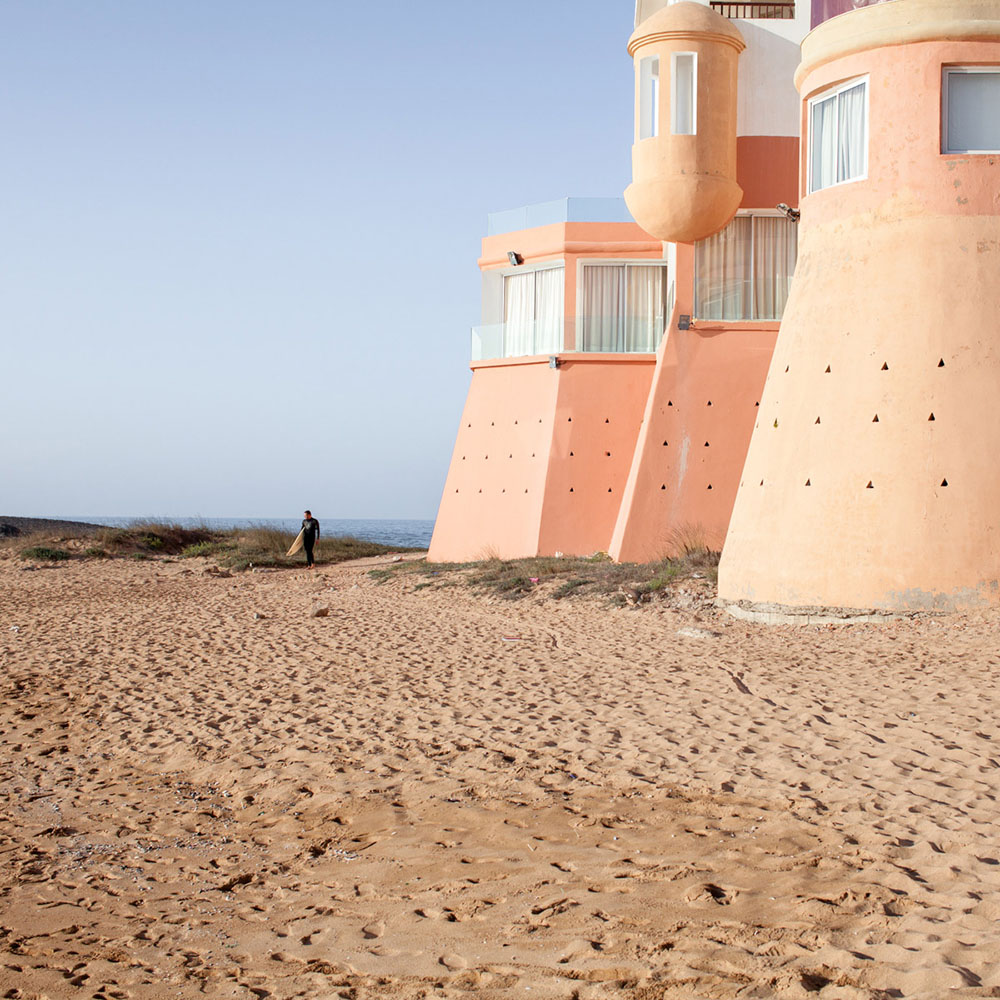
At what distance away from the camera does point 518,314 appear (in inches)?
962

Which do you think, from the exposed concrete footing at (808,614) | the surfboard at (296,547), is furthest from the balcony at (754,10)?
the surfboard at (296,547)

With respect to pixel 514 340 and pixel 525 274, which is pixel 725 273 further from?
pixel 514 340

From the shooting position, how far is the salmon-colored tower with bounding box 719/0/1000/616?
12.5 m

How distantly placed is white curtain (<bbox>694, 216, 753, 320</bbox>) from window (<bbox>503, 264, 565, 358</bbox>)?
12.0 feet

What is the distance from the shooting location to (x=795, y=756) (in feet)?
25.8

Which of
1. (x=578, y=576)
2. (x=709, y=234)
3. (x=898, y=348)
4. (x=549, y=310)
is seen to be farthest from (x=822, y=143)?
(x=549, y=310)

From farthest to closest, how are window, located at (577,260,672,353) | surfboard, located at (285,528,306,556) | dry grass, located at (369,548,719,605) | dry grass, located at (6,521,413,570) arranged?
1. surfboard, located at (285,528,306,556)
2. dry grass, located at (6,521,413,570)
3. window, located at (577,260,672,353)
4. dry grass, located at (369,548,719,605)

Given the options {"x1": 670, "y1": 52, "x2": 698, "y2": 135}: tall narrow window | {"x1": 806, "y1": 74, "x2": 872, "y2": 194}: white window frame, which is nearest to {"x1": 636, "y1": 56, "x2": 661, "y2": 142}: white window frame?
{"x1": 670, "y1": 52, "x2": 698, "y2": 135}: tall narrow window

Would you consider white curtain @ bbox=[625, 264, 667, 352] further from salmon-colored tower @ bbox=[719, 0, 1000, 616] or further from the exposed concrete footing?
the exposed concrete footing

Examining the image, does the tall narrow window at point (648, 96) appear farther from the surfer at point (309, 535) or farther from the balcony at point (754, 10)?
the surfer at point (309, 535)

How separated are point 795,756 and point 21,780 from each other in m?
5.90

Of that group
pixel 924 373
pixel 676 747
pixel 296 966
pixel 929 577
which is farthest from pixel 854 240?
pixel 296 966

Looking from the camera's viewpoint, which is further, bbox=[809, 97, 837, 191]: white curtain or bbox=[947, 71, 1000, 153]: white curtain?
bbox=[809, 97, 837, 191]: white curtain

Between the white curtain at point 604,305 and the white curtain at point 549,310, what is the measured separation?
1.86 feet
